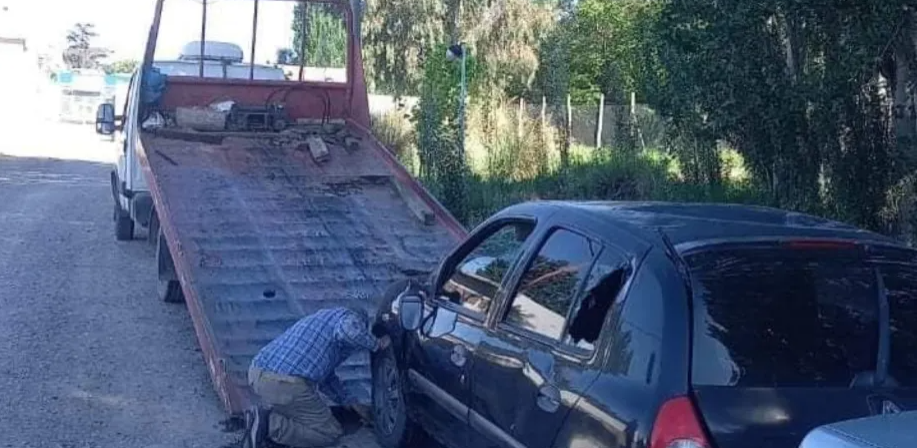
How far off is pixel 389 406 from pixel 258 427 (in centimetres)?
74

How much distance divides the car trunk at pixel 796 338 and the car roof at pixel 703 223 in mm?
118

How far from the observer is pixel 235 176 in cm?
1164

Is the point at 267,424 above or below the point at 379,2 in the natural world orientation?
below

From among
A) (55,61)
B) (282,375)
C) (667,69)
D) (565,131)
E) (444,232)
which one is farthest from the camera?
(55,61)

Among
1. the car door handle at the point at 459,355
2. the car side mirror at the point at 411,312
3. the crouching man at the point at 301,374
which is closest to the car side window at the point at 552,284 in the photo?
the car door handle at the point at 459,355

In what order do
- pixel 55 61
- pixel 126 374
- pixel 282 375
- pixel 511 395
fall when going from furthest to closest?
pixel 55 61, pixel 126 374, pixel 282 375, pixel 511 395

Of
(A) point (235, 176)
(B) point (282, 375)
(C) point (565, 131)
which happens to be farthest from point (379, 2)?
(B) point (282, 375)

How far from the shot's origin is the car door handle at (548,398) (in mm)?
4609

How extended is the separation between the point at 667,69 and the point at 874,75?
1.63 meters

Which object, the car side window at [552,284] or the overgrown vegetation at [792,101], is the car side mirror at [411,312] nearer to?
the car side window at [552,284]

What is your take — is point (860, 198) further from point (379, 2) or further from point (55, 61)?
point (55, 61)

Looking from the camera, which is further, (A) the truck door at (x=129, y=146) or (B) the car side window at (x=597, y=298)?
(A) the truck door at (x=129, y=146)

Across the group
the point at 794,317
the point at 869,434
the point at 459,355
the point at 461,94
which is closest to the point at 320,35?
the point at 461,94

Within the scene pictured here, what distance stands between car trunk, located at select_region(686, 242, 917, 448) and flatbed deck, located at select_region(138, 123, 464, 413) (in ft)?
12.9
